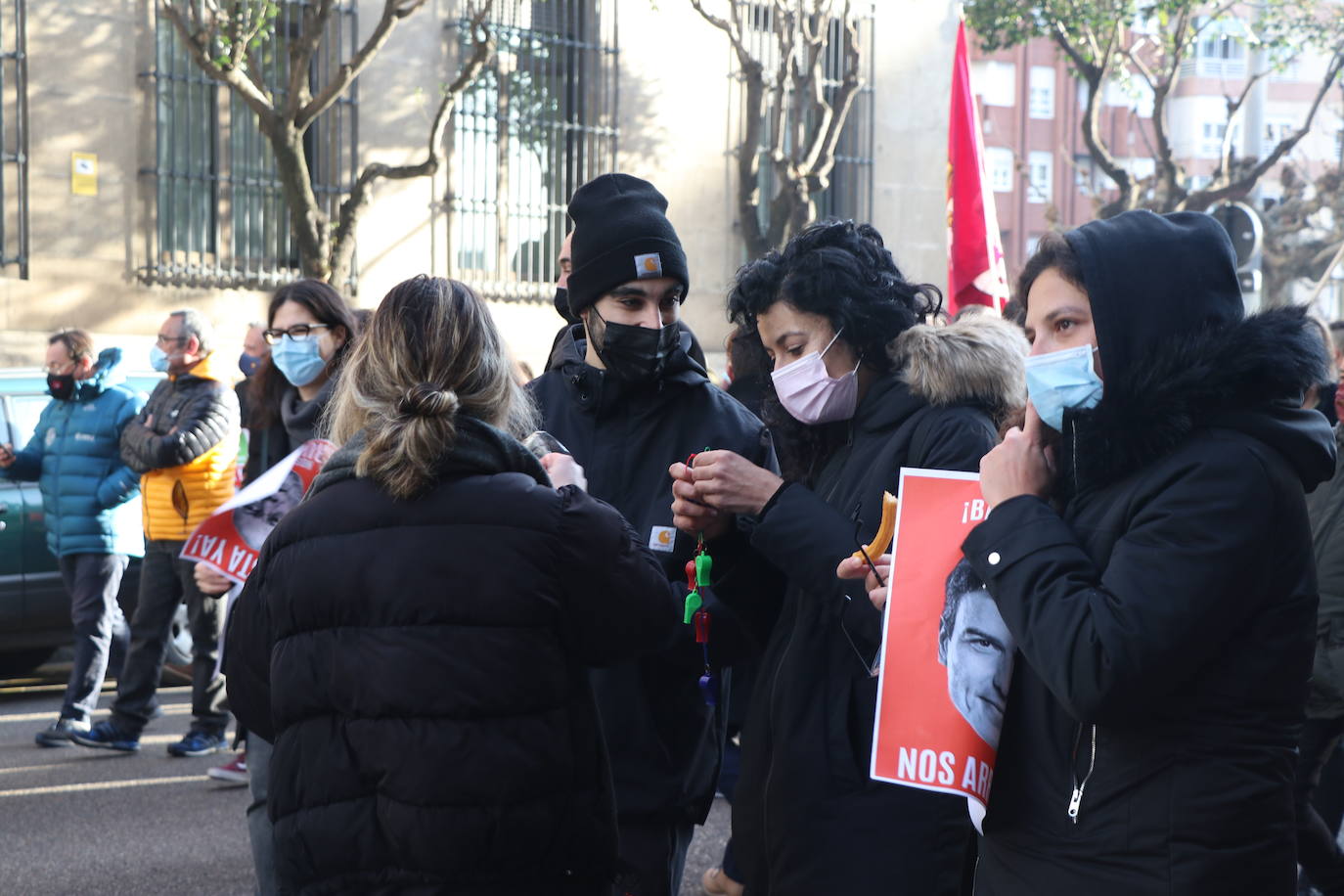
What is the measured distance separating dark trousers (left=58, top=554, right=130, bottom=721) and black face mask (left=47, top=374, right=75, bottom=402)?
2.85 feet

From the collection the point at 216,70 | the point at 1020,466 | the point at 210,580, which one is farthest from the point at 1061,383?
the point at 216,70

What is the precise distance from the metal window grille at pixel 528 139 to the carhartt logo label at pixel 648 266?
15.1m

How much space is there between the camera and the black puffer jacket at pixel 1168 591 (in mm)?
2264

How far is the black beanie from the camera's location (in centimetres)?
369

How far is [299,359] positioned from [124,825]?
265 cm

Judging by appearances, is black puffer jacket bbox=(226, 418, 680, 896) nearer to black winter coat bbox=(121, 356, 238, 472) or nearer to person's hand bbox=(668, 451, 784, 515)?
person's hand bbox=(668, 451, 784, 515)

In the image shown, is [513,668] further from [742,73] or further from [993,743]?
[742,73]

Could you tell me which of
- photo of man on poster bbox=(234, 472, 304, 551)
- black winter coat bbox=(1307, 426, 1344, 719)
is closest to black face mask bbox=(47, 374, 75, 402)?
photo of man on poster bbox=(234, 472, 304, 551)

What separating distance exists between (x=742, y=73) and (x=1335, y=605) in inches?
637

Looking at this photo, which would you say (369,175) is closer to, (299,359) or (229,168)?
(229,168)

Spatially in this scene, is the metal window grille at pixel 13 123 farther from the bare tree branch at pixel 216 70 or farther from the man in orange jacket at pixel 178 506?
the man in orange jacket at pixel 178 506

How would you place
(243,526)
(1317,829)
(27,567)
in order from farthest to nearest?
(27,567)
(1317,829)
(243,526)

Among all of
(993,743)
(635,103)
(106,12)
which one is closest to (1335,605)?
(993,743)

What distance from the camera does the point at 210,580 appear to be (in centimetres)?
443
